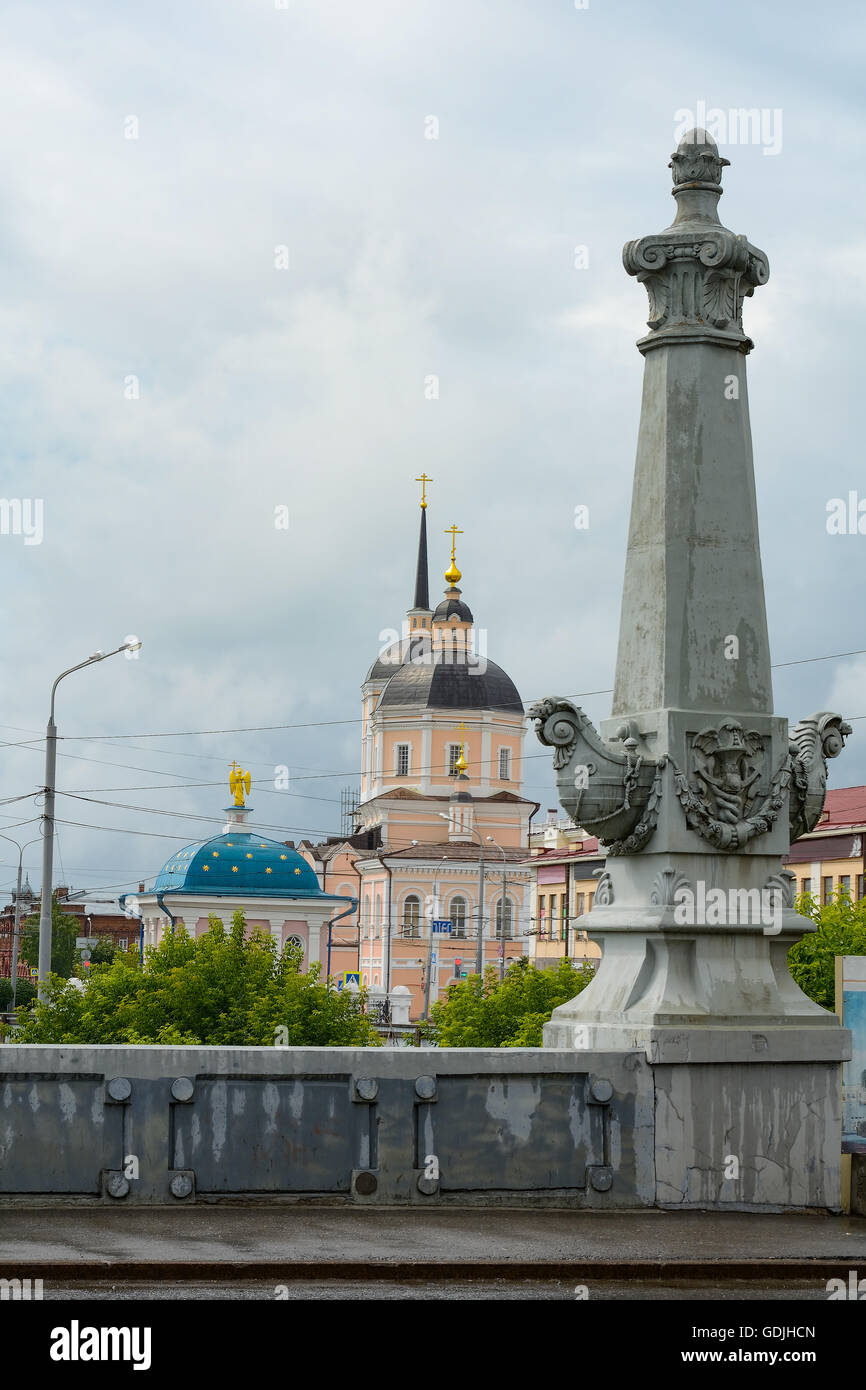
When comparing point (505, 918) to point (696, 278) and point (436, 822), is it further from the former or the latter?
point (696, 278)

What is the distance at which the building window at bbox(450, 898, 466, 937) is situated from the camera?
11569 centimetres

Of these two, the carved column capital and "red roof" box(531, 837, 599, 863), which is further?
"red roof" box(531, 837, 599, 863)

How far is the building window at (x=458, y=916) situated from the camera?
4555 inches

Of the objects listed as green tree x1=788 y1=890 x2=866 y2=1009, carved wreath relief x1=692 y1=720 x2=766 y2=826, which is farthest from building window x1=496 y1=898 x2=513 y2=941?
carved wreath relief x1=692 y1=720 x2=766 y2=826

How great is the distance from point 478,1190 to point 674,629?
10.9ft

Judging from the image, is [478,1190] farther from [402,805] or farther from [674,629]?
[402,805]

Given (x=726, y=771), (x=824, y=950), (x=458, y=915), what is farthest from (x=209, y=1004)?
(x=458, y=915)

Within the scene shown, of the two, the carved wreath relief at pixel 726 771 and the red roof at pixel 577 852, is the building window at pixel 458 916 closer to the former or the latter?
the red roof at pixel 577 852

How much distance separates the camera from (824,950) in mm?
33625

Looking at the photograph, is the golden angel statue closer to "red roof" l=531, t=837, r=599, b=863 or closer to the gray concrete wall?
"red roof" l=531, t=837, r=599, b=863

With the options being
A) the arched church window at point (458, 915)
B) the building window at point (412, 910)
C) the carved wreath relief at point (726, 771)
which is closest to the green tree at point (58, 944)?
the building window at point (412, 910)

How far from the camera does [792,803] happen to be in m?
11.2

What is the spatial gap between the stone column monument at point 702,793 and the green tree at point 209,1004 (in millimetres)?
24960

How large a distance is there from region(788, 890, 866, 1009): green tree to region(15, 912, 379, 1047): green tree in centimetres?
881
